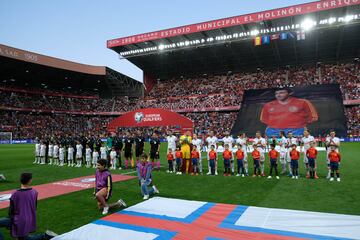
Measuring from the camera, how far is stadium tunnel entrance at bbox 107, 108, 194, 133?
20.9 metres

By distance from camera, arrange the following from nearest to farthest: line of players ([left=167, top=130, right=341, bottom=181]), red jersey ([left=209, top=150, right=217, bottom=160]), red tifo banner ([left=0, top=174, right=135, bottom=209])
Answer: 1. red tifo banner ([left=0, top=174, right=135, bottom=209])
2. line of players ([left=167, top=130, right=341, bottom=181])
3. red jersey ([left=209, top=150, right=217, bottom=160])

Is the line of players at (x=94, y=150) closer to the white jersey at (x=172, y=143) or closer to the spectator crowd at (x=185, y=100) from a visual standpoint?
the white jersey at (x=172, y=143)

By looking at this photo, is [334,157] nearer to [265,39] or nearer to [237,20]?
[265,39]

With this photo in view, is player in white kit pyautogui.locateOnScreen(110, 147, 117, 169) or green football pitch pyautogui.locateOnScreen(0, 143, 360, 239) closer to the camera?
green football pitch pyautogui.locateOnScreen(0, 143, 360, 239)

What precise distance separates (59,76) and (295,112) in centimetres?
4116

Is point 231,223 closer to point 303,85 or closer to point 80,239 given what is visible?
point 80,239

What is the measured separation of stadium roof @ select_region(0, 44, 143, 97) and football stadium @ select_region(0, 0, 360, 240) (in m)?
0.24

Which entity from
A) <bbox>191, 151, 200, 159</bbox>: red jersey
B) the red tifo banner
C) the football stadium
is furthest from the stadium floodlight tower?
<bbox>191, 151, 200, 159</bbox>: red jersey

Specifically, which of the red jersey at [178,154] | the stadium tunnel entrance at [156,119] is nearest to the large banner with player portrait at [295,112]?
the stadium tunnel entrance at [156,119]

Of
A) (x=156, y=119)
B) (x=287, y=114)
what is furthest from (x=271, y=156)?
(x=287, y=114)

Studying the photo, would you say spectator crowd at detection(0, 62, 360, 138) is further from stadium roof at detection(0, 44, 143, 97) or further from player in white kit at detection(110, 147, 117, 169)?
player in white kit at detection(110, 147, 117, 169)

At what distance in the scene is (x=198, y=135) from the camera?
65.2 ft

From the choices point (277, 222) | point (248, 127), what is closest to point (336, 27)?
point (248, 127)

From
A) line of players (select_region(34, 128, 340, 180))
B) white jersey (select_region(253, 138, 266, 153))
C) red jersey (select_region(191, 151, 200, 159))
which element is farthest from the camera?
red jersey (select_region(191, 151, 200, 159))
